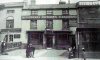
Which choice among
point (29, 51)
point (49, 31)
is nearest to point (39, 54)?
point (29, 51)

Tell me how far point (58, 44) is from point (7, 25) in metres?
0.81

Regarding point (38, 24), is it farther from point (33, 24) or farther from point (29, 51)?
point (29, 51)

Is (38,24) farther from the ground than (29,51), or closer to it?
farther from the ground

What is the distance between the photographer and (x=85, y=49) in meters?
2.51

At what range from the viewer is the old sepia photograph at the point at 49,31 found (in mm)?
2334

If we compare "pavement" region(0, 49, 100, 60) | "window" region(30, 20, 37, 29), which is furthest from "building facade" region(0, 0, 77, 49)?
"pavement" region(0, 49, 100, 60)

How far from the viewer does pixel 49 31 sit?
2.51 m

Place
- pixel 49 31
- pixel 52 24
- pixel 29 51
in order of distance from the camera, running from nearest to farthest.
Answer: pixel 29 51 < pixel 49 31 < pixel 52 24

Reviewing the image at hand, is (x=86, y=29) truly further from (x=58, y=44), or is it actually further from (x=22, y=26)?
(x=22, y=26)

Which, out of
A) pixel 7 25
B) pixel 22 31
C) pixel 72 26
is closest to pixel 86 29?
pixel 72 26

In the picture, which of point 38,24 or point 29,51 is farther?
point 38,24

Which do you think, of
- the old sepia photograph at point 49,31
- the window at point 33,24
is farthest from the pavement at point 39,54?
the window at point 33,24

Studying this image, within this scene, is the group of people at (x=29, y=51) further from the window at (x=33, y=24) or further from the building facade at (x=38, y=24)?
the window at (x=33, y=24)

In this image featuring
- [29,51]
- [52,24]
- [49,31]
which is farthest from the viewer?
[52,24]
